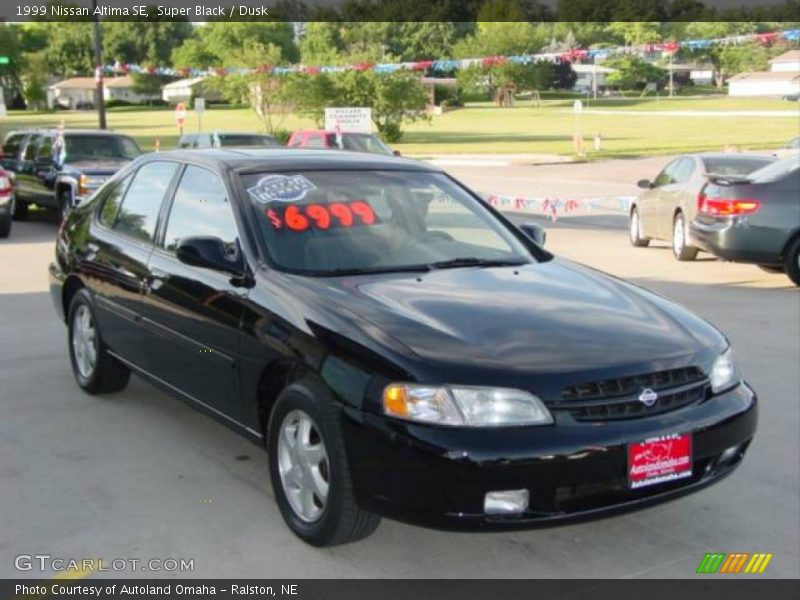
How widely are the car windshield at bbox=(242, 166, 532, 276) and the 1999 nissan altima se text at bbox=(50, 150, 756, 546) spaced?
12mm

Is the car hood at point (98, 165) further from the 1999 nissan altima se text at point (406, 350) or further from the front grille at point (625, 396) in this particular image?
the front grille at point (625, 396)

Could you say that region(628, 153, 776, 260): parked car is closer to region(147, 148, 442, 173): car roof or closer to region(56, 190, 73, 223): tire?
region(147, 148, 442, 173): car roof

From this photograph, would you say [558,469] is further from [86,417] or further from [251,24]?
[251,24]

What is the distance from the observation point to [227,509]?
177 inches

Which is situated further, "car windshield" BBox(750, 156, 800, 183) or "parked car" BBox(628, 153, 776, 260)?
"parked car" BBox(628, 153, 776, 260)

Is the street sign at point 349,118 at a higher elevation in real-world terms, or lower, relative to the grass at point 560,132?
higher

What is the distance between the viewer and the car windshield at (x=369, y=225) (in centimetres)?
459

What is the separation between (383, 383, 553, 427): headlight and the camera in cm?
352

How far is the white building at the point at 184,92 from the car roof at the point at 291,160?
4114 inches

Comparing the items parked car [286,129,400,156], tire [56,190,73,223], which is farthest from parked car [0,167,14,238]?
parked car [286,129,400,156]

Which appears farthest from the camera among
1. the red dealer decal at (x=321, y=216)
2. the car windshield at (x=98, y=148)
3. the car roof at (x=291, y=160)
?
the car windshield at (x=98, y=148)

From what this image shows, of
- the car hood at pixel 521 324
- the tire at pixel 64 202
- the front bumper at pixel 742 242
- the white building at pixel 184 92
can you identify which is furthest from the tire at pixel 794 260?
the white building at pixel 184 92

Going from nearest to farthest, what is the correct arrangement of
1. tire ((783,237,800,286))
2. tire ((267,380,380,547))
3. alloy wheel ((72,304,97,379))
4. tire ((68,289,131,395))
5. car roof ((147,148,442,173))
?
tire ((267,380,380,547)), car roof ((147,148,442,173)), tire ((68,289,131,395)), alloy wheel ((72,304,97,379)), tire ((783,237,800,286))

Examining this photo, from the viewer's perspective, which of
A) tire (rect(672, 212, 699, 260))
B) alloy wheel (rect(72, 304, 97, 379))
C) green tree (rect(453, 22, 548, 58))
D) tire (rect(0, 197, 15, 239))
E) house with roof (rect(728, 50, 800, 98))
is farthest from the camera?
house with roof (rect(728, 50, 800, 98))
